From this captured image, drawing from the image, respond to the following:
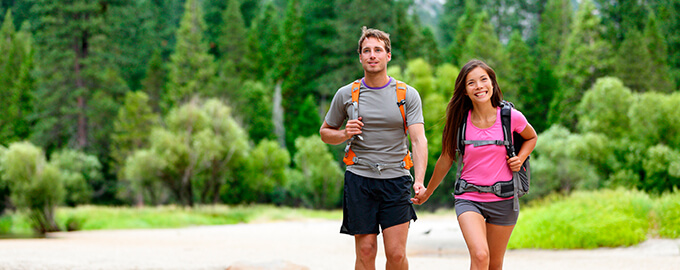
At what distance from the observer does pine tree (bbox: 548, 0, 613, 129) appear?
36438 mm

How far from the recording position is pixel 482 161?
393 centimetres

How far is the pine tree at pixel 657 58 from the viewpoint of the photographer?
109 ft

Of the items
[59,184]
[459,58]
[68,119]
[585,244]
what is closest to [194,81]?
[68,119]

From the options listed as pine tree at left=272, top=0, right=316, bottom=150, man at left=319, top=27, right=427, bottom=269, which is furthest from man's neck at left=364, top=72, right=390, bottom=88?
pine tree at left=272, top=0, right=316, bottom=150

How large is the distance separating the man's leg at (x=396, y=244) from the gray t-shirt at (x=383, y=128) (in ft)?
1.18

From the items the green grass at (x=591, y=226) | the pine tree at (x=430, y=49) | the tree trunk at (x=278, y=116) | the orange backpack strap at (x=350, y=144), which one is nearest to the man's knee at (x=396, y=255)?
the orange backpack strap at (x=350, y=144)

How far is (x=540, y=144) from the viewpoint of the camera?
94.8 feet

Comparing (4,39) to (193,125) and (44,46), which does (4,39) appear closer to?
(44,46)

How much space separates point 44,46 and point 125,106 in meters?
6.97

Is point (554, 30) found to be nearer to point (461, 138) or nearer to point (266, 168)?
point (266, 168)

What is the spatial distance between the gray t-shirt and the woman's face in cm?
35

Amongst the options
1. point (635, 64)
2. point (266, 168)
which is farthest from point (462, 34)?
point (266, 168)

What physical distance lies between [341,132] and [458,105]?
2.65 feet

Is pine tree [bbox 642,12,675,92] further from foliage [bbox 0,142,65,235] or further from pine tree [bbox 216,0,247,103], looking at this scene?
foliage [bbox 0,142,65,235]
